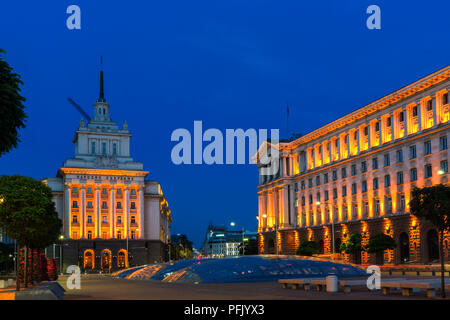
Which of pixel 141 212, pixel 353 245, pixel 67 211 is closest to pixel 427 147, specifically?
pixel 353 245

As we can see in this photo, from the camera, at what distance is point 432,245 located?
78312mm

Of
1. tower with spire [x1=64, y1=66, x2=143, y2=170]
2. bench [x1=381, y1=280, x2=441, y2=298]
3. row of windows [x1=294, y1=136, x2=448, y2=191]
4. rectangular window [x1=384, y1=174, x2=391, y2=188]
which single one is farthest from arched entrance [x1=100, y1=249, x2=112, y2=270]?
bench [x1=381, y1=280, x2=441, y2=298]

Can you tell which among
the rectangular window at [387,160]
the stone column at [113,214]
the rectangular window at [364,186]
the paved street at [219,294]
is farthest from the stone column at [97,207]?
the paved street at [219,294]

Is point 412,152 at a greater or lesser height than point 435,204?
greater

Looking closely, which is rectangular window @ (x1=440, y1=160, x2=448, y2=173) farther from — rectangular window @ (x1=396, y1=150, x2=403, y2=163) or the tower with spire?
the tower with spire

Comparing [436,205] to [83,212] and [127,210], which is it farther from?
[83,212]

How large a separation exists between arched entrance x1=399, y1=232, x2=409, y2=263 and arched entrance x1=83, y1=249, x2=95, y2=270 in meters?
74.7

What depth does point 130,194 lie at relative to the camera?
5728 inches

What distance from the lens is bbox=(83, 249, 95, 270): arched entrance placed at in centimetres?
13799

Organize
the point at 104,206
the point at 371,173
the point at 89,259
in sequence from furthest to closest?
the point at 104,206 → the point at 89,259 → the point at 371,173

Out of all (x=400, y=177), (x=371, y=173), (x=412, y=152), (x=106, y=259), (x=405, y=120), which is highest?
(x=405, y=120)

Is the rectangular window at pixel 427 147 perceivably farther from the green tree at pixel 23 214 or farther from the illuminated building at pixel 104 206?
the illuminated building at pixel 104 206

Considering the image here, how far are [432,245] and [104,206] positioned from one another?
8400 centimetres

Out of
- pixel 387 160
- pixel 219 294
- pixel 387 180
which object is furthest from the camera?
pixel 387 160
